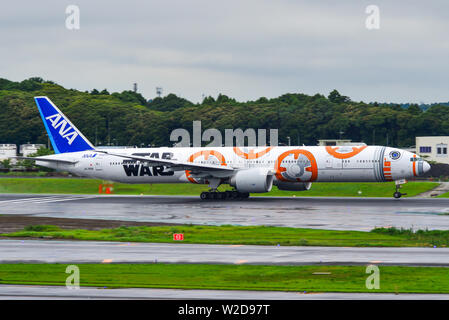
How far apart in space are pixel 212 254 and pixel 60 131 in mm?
40783

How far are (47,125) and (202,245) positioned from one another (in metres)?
38.6

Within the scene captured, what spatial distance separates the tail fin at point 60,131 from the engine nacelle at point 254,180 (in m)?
17.2

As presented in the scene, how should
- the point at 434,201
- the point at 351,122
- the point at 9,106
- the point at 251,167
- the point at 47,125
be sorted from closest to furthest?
the point at 434,201 → the point at 251,167 → the point at 47,125 → the point at 351,122 → the point at 9,106

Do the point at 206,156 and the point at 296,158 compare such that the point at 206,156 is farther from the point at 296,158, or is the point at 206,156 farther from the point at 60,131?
the point at 60,131

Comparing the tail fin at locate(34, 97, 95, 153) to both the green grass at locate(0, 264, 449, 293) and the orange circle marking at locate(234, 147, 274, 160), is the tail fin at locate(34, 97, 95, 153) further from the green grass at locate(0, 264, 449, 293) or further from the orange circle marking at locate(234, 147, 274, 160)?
the green grass at locate(0, 264, 449, 293)

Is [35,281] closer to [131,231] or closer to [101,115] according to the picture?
[131,231]

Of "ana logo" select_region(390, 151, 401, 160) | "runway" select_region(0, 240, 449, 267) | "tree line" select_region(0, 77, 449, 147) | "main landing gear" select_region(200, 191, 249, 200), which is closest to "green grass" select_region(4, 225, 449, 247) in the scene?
"runway" select_region(0, 240, 449, 267)

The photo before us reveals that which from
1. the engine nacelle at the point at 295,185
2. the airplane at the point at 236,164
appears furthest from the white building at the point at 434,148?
the airplane at the point at 236,164

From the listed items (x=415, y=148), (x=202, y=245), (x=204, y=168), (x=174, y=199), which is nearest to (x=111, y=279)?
(x=202, y=245)

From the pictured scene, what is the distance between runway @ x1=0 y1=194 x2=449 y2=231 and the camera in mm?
38684

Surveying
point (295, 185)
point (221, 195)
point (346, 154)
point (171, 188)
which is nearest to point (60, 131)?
point (171, 188)

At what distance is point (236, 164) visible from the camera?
57.4m

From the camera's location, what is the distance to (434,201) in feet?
174

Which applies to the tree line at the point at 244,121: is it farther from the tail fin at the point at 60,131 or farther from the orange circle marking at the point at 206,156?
the orange circle marking at the point at 206,156
